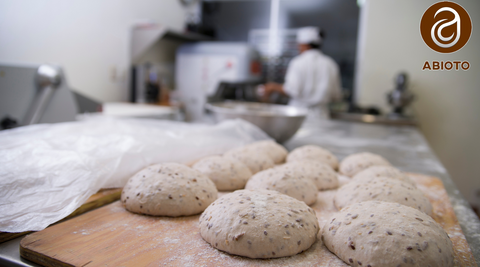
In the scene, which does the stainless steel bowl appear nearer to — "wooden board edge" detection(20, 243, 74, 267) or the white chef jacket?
"wooden board edge" detection(20, 243, 74, 267)

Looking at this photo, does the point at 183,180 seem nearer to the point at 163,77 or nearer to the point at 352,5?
the point at 163,77

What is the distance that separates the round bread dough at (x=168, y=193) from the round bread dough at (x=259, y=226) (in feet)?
0.31

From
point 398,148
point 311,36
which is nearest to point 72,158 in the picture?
point 398,148

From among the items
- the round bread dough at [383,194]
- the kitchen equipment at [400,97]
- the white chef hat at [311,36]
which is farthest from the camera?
the white chef hat at [311,36]

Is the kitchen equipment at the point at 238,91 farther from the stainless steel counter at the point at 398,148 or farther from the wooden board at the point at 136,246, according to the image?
the wooden board at the point at 136,246

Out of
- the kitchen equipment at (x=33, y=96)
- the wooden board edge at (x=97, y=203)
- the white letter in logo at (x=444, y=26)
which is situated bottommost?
the wooden board edge at (x=97, y=203)

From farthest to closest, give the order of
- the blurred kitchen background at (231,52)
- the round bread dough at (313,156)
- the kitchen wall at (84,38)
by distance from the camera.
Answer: the kitchen wall at (84,38) < the round bread dough at (313,156) < the blurred kitchen background at (231,52)

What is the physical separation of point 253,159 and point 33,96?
0.98 metres

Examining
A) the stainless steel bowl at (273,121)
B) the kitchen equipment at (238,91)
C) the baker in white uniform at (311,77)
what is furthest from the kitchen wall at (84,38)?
the baker in white uniform at (311,77)

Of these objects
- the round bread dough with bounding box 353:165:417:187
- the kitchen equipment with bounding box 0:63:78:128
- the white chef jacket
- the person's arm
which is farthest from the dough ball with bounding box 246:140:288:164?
the person's arm

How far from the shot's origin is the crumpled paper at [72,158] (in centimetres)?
81

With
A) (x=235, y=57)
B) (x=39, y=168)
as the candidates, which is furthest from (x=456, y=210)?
(x=235, y=57)

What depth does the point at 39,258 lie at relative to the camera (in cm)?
66

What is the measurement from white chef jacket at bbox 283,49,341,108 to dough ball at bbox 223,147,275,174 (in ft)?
8.94
